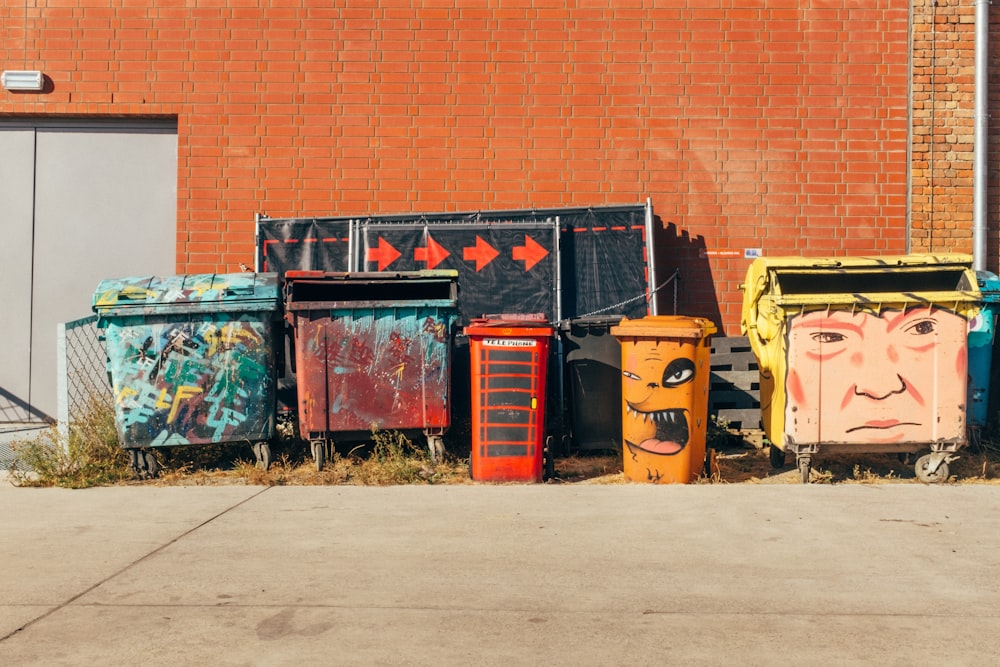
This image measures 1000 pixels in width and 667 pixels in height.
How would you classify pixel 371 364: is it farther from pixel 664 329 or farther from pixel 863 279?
pixel 863 279

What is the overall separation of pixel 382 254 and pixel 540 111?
2376 mm

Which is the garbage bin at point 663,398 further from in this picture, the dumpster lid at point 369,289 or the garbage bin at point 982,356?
the garbage bin at point 982,356

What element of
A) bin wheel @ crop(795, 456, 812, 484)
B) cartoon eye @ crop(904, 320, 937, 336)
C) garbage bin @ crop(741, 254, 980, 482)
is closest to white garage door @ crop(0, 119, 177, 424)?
garbage bin @ crop(741, 254, 980, 482)

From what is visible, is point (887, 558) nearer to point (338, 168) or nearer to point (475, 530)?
point (475, 530)

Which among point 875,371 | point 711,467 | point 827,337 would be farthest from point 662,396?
point 875,371

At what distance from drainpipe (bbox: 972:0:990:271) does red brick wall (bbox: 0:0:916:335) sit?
28.8 inches

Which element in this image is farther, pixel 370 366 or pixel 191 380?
pixel 370 366

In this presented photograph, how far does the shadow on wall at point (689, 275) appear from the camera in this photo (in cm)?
1128

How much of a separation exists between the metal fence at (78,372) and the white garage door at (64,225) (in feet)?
3.05

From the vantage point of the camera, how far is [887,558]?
5.88 metres

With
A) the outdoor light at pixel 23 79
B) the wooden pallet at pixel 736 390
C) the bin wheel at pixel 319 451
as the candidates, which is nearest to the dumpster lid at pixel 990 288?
the wooden pallet at pixel 736 390

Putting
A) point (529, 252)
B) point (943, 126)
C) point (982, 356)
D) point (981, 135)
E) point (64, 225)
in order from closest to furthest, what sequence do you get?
point (982, 356)
point (529, 252)
point (981, 135)
point (943, 126)
point (64, 225)

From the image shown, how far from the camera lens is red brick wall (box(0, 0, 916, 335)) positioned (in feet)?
37.3

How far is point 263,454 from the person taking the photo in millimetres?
8695
